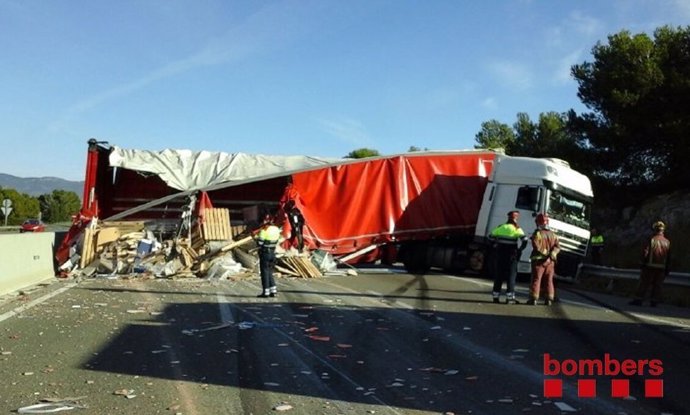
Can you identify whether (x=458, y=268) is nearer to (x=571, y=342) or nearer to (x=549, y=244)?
(x=549, y=244)

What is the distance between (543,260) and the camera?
11234mm

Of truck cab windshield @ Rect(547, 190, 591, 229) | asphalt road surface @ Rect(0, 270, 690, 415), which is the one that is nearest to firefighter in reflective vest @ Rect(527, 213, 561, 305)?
asphalt road surface @ Rect(0, 270, 690, 415)

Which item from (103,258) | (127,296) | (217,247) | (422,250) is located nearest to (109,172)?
(103,258)

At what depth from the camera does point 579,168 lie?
28359 mm

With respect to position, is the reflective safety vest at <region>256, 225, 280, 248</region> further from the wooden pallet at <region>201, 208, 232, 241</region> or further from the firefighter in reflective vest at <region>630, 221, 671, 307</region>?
the firefighter in reflective vest at <region>630, 221, 671, 307</region>

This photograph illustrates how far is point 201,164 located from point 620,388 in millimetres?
14818

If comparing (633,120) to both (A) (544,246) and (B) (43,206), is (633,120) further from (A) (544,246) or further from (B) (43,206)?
(B) (43,206)

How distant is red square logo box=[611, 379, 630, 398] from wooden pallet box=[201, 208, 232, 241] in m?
12.5

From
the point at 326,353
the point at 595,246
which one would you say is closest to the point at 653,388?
the point at 326,353

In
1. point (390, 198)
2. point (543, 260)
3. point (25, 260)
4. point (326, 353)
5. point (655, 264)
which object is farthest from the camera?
point (390, 198)

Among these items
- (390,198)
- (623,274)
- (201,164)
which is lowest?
(623,274)

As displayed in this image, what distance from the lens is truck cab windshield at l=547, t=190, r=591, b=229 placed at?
1645cm

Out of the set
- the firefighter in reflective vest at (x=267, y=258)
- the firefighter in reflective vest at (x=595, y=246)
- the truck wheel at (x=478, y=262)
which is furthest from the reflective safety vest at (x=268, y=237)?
the firefighter in reflective vest at (x=595, y=246)

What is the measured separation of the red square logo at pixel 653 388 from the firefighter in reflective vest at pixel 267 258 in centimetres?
722
